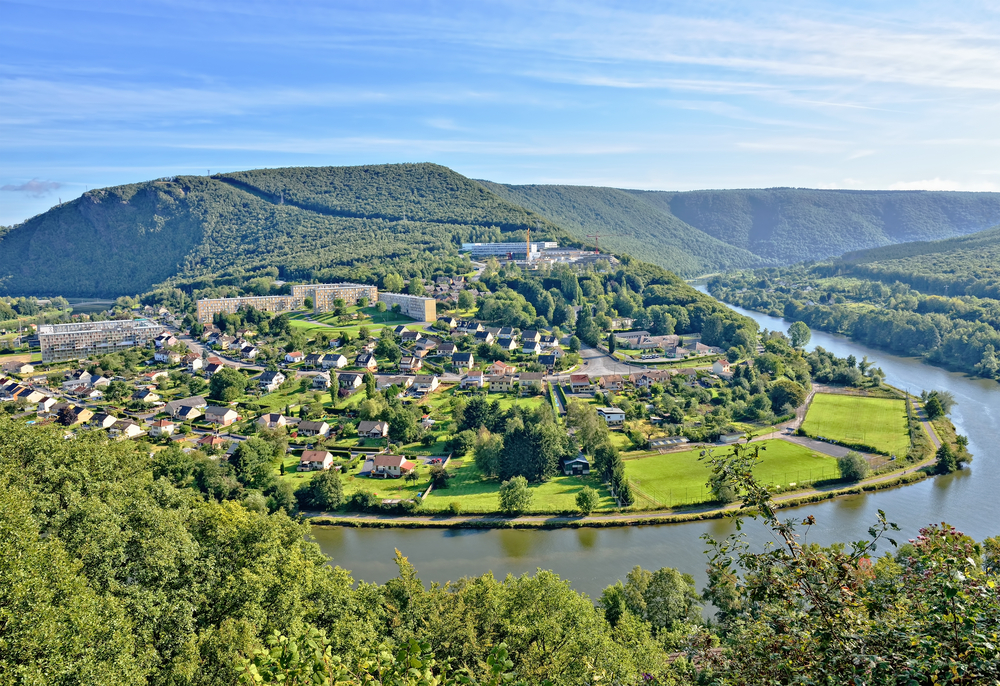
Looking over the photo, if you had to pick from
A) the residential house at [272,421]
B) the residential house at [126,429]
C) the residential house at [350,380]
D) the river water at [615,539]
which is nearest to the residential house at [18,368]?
the residential house at [126,429]

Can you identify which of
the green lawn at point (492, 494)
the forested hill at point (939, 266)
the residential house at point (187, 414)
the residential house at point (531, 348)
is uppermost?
the forested hill at point (939, 266)

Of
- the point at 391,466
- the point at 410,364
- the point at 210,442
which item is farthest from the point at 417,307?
the point at 391,466

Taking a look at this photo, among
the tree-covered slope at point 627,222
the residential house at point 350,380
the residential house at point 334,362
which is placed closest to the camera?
the residential house at point 350,380

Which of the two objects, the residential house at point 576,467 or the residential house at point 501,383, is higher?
the residential house at point 501,383

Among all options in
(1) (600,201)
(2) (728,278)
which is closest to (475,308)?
(2) (728,278)

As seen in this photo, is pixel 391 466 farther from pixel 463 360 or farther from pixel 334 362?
pixel 334 362

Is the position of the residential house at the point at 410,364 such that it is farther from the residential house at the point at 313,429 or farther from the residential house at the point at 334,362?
the residential house at the point at 313,429

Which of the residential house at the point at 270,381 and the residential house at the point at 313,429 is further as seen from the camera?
the residential house at the point at 270,381

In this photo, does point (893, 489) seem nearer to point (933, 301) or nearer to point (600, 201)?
point (933, 301)
